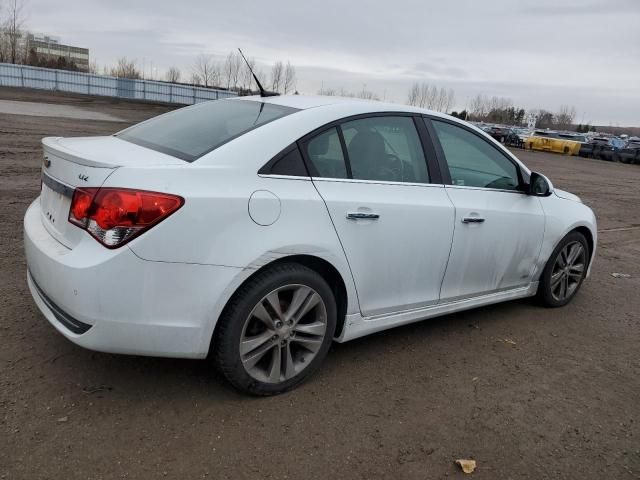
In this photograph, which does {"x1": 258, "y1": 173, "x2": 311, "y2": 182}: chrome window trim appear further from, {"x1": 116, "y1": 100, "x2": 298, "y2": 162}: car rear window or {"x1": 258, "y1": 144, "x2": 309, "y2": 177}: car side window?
{"x1": 116, "y1": 100, "x2": 298, "y2": 162}: car rear window

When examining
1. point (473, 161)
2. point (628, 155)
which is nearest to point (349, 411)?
point (473, 161)

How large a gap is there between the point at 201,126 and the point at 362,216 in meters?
1.12

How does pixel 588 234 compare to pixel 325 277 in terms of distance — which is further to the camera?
pixel 588 234

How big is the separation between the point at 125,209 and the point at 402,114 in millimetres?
1981

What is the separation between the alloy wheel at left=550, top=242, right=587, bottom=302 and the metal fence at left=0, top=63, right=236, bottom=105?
40.1 metres

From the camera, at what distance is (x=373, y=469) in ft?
8.33

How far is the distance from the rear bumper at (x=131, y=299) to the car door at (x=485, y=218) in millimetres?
1737

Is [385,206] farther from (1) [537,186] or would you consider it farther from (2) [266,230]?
(1) [537,186]

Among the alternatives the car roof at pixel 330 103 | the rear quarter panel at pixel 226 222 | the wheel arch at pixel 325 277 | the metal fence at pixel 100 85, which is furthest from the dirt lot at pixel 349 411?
the metal fence at pixel 100 85

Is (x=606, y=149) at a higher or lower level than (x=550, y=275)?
higher

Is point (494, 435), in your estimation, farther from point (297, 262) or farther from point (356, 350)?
point (297, 262)

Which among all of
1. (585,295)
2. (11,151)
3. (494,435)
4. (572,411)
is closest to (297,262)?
(494,435)

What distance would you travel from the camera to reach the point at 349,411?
9.76ft

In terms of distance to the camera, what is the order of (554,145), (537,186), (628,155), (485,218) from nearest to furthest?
1. (485,218)
2. (537,186)
3. (628,155)
4. (554,145)
